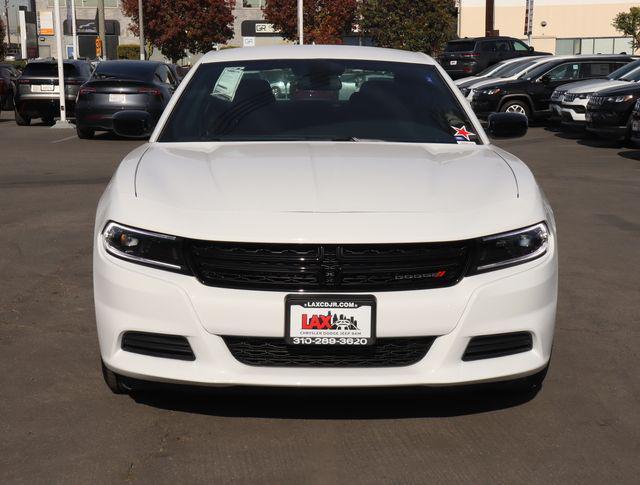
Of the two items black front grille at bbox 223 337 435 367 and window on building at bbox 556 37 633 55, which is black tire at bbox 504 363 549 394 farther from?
window on building at bbox 556 37 633 55

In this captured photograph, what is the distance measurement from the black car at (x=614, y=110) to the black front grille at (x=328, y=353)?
14.2 meters

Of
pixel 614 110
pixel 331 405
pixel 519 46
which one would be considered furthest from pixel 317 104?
pixel 519 46

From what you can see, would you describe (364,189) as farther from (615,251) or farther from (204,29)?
(204,29)

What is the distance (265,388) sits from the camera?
3.62 m

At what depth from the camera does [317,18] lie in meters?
68.3

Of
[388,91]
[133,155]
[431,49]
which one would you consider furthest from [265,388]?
[431,49]

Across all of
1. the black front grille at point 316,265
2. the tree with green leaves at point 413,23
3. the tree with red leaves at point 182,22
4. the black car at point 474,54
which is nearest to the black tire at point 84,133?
the black car at point 474,54

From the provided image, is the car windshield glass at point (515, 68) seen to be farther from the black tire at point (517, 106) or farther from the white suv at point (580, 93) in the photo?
the white suv at point (580, 93)

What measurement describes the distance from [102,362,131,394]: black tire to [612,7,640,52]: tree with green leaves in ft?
185

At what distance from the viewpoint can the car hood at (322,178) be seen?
372cm

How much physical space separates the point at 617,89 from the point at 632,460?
14.5 m

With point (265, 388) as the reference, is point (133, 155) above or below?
above

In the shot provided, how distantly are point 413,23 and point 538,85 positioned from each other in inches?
1182

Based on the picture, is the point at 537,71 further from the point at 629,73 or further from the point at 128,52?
the point at 128,52
